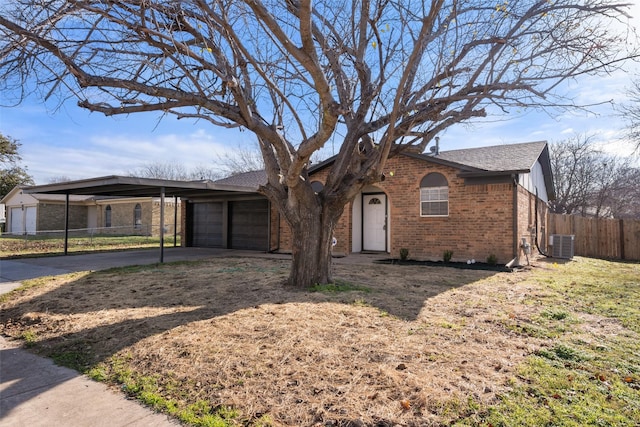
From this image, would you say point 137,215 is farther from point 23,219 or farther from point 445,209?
point 445,209

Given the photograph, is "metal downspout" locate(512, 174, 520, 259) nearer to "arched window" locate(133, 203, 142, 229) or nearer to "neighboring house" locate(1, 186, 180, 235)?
"neighboring house" locate(1, 186, 180, 235)

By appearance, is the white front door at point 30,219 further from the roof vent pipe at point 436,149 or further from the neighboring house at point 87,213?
the roof vent pipe at point 436,149

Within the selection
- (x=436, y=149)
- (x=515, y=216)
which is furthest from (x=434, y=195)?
(x=515, y=216)

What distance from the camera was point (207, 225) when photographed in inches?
711

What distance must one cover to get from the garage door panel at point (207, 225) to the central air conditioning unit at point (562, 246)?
13640 mm

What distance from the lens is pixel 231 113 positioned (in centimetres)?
575

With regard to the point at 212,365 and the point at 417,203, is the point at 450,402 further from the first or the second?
the point at 417,203

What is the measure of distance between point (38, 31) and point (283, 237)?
1089 cm

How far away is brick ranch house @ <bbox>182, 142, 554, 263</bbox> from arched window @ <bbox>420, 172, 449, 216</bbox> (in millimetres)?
30

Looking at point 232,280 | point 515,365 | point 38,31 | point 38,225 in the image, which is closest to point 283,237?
point 232,280

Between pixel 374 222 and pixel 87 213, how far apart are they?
1051 inches

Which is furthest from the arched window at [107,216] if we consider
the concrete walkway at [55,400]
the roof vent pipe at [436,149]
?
the concrete walkway at [55,400]

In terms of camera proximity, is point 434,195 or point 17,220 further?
point 17,220

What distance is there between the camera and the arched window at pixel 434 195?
11.7 m
